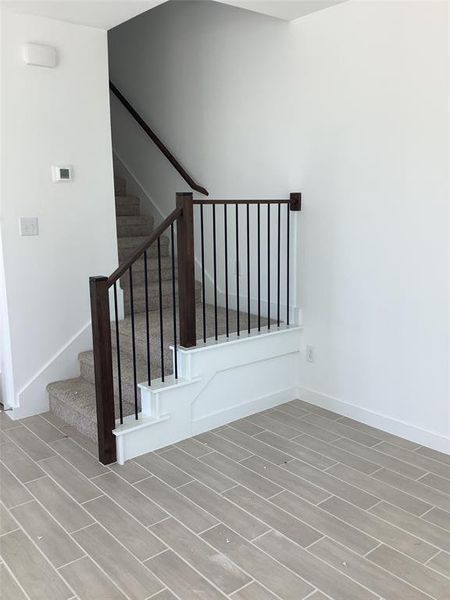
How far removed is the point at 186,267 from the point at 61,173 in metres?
1.09

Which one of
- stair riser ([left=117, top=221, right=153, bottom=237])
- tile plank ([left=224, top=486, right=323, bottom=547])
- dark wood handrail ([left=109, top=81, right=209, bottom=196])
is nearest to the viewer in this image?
tile plank ([left=224, top=486, right=323, bottom=547])

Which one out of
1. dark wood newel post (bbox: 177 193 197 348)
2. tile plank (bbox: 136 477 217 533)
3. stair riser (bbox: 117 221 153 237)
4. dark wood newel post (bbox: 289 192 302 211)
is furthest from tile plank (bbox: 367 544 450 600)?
stair riser (bbox: 117 221 153 237)

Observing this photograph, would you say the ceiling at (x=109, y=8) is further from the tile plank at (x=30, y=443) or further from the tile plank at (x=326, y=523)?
the tile plank at (x=326, y=523)

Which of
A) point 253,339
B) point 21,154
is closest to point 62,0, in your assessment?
point 21,154

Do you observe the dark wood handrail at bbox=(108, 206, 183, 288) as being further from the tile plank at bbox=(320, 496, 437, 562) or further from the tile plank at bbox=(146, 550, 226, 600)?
the tile plank at bbox=(320, 496, 437, 562)

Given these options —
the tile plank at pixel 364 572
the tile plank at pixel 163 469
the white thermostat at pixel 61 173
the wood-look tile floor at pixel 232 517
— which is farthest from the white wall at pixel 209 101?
the tile plank at pixel 364 572

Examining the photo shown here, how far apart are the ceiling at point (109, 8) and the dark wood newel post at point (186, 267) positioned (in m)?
1.10

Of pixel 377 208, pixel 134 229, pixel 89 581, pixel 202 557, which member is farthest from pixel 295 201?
pixel 89 581

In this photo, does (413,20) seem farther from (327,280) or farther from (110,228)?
(110,228)

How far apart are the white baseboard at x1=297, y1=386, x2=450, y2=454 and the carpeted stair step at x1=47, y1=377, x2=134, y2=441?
1.23m

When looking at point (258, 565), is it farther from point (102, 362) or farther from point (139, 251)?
point (139, 251)

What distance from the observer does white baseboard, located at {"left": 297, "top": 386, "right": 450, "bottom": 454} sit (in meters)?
3.00

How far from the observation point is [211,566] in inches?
83.1

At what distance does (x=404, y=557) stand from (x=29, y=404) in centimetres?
244
